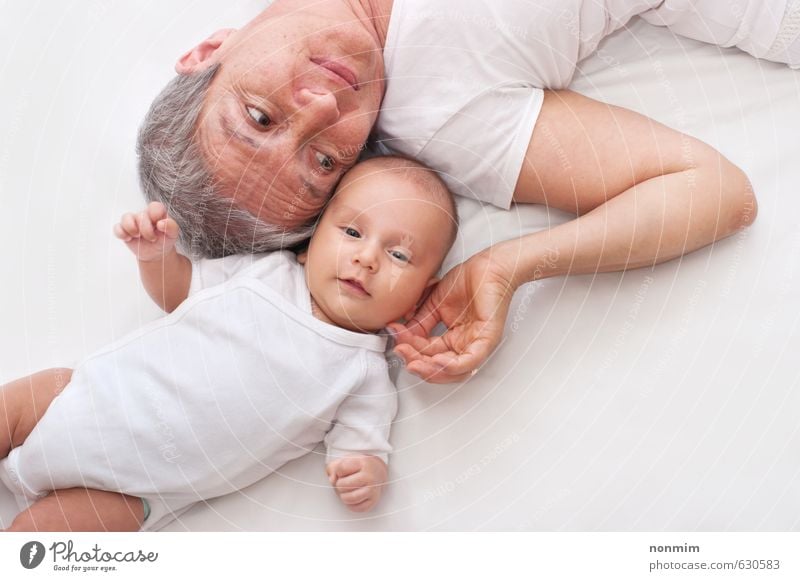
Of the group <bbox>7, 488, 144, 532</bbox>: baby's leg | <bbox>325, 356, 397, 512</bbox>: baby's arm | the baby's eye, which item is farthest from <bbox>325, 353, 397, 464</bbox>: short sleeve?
<bbox>7, 488, 144, 532</bbox>: baby's leg

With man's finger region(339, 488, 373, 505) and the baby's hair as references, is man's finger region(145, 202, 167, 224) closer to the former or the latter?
the baby's hair

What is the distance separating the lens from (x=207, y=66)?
80cm

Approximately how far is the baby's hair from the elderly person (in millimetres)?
18

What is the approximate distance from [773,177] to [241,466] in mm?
605

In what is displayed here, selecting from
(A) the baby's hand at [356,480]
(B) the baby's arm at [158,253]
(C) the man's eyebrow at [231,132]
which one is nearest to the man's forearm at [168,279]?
(B) the baby's arm at [158,253]

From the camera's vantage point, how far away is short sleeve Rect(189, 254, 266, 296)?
0.81m

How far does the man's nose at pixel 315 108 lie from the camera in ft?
2.47

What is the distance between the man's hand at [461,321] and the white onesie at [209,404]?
51mm

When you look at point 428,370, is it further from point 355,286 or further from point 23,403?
point 23,403

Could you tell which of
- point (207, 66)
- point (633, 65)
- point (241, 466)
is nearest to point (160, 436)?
point (241, 466)

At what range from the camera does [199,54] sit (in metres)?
0.82

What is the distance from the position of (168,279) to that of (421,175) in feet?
0.89

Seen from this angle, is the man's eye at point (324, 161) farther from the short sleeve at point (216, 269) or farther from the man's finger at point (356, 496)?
the man's finger at point (356, 496)
